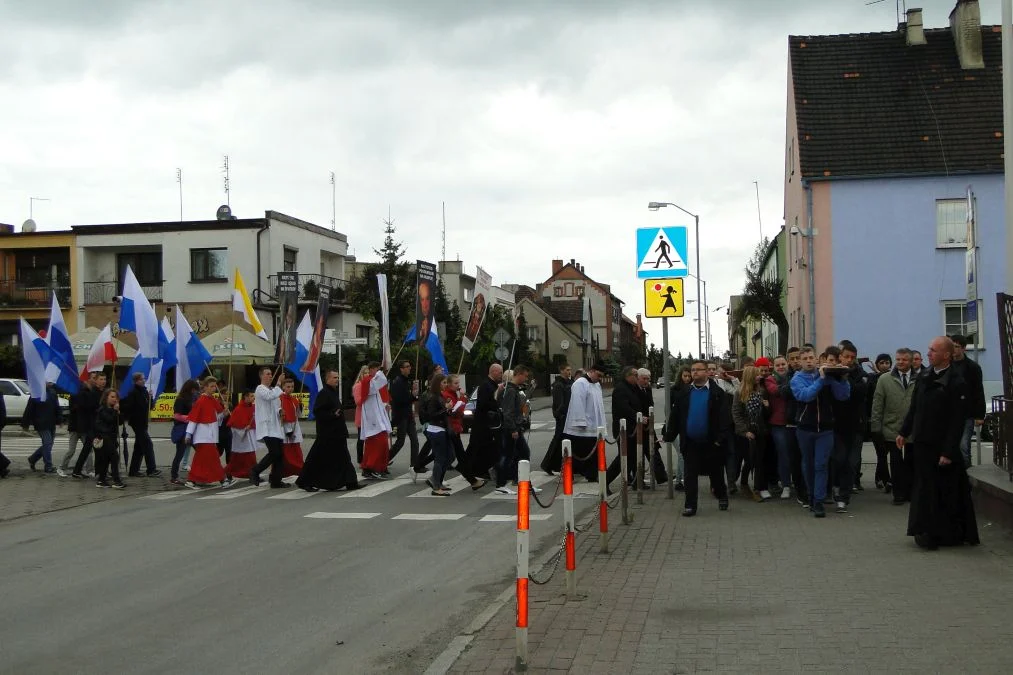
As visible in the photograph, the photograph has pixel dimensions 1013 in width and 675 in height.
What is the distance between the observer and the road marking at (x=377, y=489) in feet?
50.0

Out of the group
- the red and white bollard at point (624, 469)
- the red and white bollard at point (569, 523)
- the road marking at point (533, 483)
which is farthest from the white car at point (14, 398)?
the red and white bollard at point (569, 523)

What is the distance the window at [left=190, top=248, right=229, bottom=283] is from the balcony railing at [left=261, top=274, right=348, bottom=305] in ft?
7.81

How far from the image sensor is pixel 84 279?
47.9 meters

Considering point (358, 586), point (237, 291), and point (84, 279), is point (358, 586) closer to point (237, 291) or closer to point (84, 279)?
point (237, 291)

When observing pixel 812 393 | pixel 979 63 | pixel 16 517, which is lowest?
pixel 16 517

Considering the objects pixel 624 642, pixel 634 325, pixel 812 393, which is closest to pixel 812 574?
pixel 624 642

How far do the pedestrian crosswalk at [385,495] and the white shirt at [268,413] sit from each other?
0.89 metres

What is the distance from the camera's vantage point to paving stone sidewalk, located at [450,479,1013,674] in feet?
18.8

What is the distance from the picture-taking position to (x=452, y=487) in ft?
53.5

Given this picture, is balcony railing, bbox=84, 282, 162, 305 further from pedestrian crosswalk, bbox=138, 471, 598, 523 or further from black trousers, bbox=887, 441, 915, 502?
black trousers, bbox=887, 441, 915, 502

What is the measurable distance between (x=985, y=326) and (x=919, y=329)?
6.45 ft

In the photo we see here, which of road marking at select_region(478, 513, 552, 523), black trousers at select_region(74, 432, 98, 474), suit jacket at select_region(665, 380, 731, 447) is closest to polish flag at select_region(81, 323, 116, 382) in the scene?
black trousers at select_region(74, 432, 98, 474)

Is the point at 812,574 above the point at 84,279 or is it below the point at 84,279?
below

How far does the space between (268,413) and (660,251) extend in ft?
22.0
